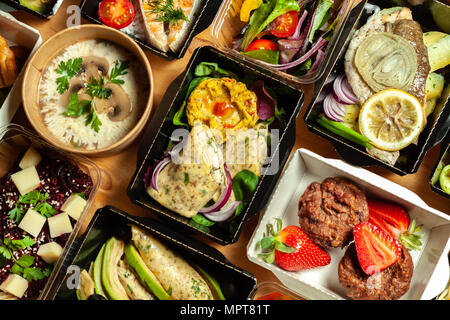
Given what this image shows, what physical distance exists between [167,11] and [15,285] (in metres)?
1.48

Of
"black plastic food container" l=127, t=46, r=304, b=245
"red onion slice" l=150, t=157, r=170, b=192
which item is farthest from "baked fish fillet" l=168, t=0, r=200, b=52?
"red onion slice" l=150, t=157, r=170, b=192

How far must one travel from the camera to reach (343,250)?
2514mm

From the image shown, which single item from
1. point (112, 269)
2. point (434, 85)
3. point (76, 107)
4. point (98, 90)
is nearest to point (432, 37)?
point (434, 85)

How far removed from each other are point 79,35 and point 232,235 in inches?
47.3

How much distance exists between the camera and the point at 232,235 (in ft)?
7.86

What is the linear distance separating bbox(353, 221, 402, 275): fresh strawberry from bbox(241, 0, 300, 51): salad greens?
1.03 meters

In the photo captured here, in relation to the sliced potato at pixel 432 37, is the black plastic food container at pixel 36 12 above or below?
below

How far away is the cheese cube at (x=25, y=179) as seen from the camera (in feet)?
8.36

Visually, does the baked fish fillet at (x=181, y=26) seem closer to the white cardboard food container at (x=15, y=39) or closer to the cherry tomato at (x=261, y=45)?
the cherry tomato at (x=261, y=45)

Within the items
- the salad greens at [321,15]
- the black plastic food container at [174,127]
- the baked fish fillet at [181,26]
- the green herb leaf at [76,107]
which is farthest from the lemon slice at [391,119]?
the green herb leaf at [76,107]

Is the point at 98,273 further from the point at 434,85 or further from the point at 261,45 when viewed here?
the point at 434,85

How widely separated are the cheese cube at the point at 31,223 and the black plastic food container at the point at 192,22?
0.97 meters
